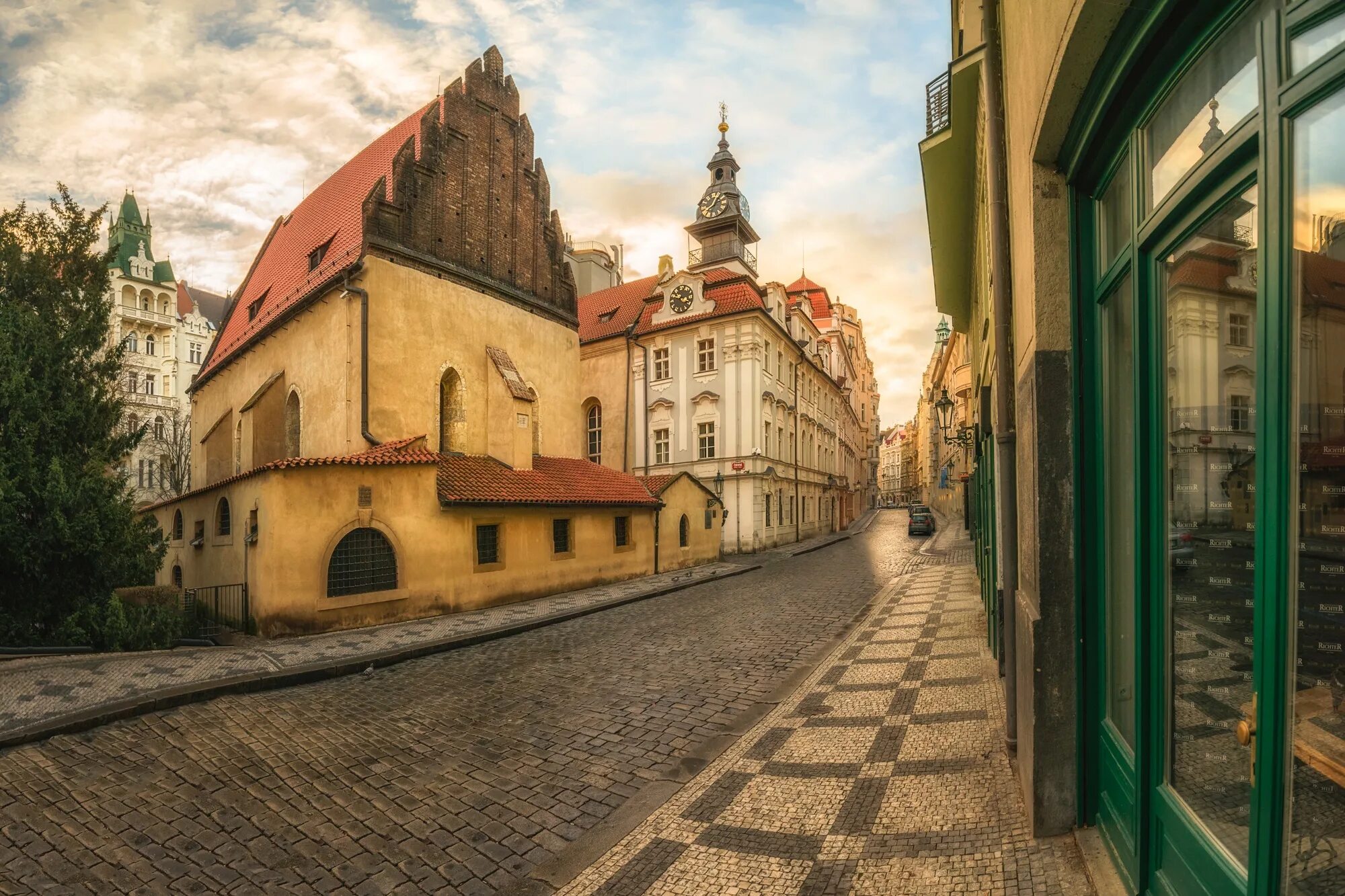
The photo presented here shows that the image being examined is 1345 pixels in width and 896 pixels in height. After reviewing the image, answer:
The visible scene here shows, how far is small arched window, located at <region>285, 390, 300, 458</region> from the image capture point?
17734 millimetres

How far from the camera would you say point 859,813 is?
409 centimetres

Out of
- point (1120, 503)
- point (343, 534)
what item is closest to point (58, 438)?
point (343, 534)

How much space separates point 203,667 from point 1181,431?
10.5 meters

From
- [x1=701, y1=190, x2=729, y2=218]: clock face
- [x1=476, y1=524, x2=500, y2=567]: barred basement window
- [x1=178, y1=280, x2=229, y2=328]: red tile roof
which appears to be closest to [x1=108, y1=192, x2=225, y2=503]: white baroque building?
[x1=178, y1=280, x2=229, y2=328]: red tile roof

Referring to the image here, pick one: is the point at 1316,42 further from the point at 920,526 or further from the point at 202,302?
the point at 202,302

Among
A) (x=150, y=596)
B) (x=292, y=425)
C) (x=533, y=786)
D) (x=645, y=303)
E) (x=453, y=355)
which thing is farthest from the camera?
(x=645, y=303)

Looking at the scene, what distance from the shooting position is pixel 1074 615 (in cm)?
330

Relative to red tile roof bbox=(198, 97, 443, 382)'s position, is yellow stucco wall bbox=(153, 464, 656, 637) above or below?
below

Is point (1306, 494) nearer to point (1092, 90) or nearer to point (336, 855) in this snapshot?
point (1092, 90)

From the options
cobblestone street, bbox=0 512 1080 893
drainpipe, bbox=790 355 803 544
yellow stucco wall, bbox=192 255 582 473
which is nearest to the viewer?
cobblestone street, bbox=0 512 1080 893

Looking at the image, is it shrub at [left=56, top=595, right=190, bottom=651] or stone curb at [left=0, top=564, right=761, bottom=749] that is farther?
shrub at [left=56, top=595, right=190, bottom=651]

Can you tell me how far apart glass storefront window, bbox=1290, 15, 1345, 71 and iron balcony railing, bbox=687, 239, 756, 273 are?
3475cm

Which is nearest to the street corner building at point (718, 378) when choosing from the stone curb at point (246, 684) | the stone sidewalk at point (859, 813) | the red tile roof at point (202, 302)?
the stone curb at point (246, 684)

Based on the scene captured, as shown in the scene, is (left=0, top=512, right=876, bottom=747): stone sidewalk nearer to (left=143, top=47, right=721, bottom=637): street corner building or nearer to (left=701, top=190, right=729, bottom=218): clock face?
(left=143, top=47, right=721, bottom=637): street corner building
